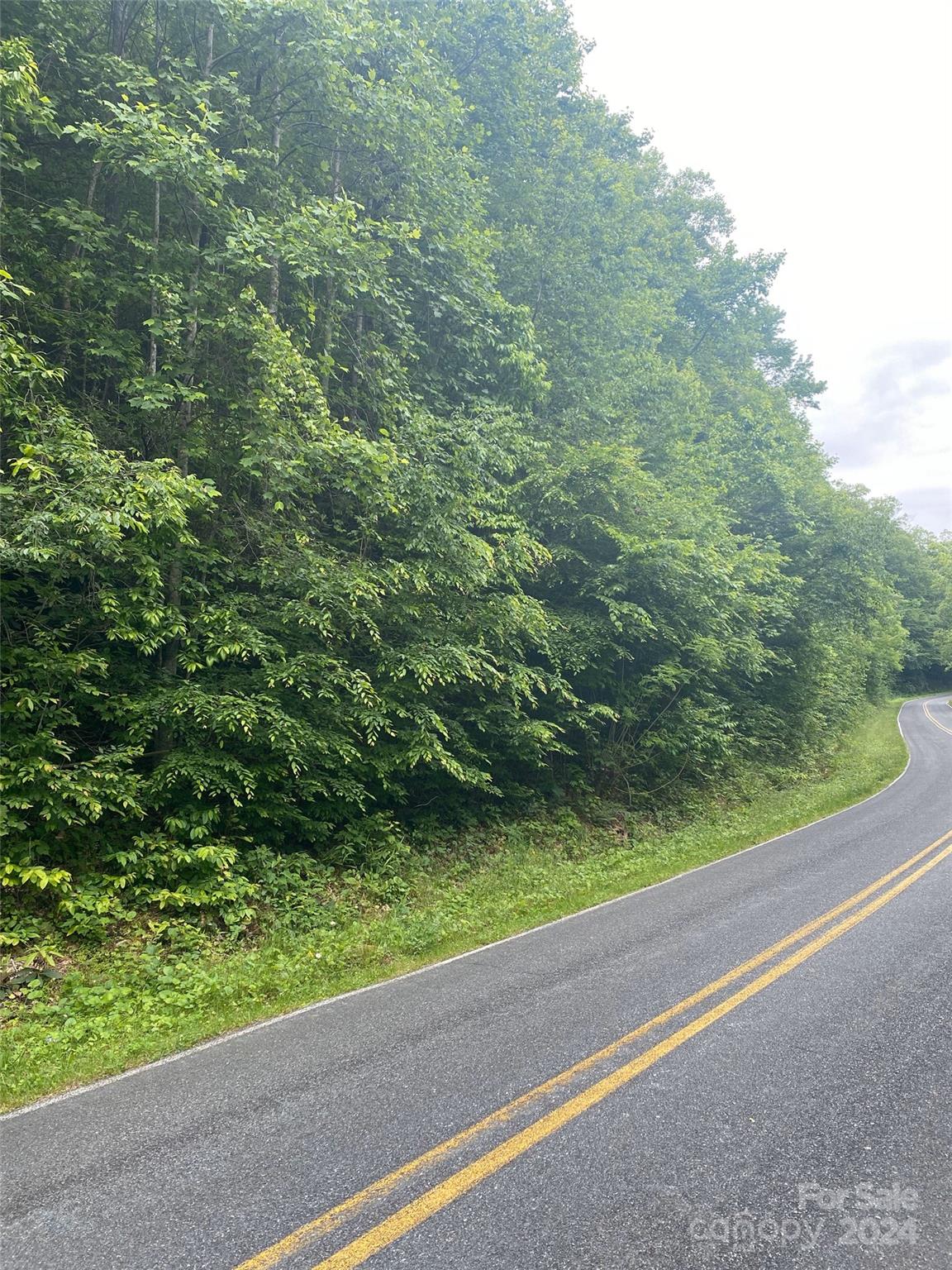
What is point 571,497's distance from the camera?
37.1 ft

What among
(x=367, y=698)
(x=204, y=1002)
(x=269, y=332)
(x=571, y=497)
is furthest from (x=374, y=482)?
(x=204, y=1002)

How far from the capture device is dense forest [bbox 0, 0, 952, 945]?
6.06 metres

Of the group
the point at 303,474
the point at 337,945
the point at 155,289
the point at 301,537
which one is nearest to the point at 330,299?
the point at 155,289

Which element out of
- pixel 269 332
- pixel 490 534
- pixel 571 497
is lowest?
pixel 490 534

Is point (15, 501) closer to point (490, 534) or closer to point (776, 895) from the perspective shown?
point (490, 534)

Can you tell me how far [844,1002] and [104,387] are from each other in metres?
9.53

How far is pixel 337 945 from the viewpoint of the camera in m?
6.38

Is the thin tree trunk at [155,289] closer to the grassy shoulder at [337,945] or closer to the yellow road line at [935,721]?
the grassy shoulder at [337,945]

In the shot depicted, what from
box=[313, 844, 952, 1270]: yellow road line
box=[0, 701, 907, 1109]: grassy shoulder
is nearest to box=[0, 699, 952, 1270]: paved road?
box=[313, 844, 952, 1270]: yellow road line

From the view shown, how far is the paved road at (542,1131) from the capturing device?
260 centimetres

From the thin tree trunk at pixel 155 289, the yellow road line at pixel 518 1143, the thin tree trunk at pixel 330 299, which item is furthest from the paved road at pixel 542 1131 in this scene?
the thin tree trunk at pixel 330 299

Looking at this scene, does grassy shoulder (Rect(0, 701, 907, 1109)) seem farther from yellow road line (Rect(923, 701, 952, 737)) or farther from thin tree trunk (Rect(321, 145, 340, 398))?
yellow road line (Rect(923, 701, 952, 737))

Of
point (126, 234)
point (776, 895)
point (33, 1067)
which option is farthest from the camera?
point (776, 895)

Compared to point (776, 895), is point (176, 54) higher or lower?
higher
